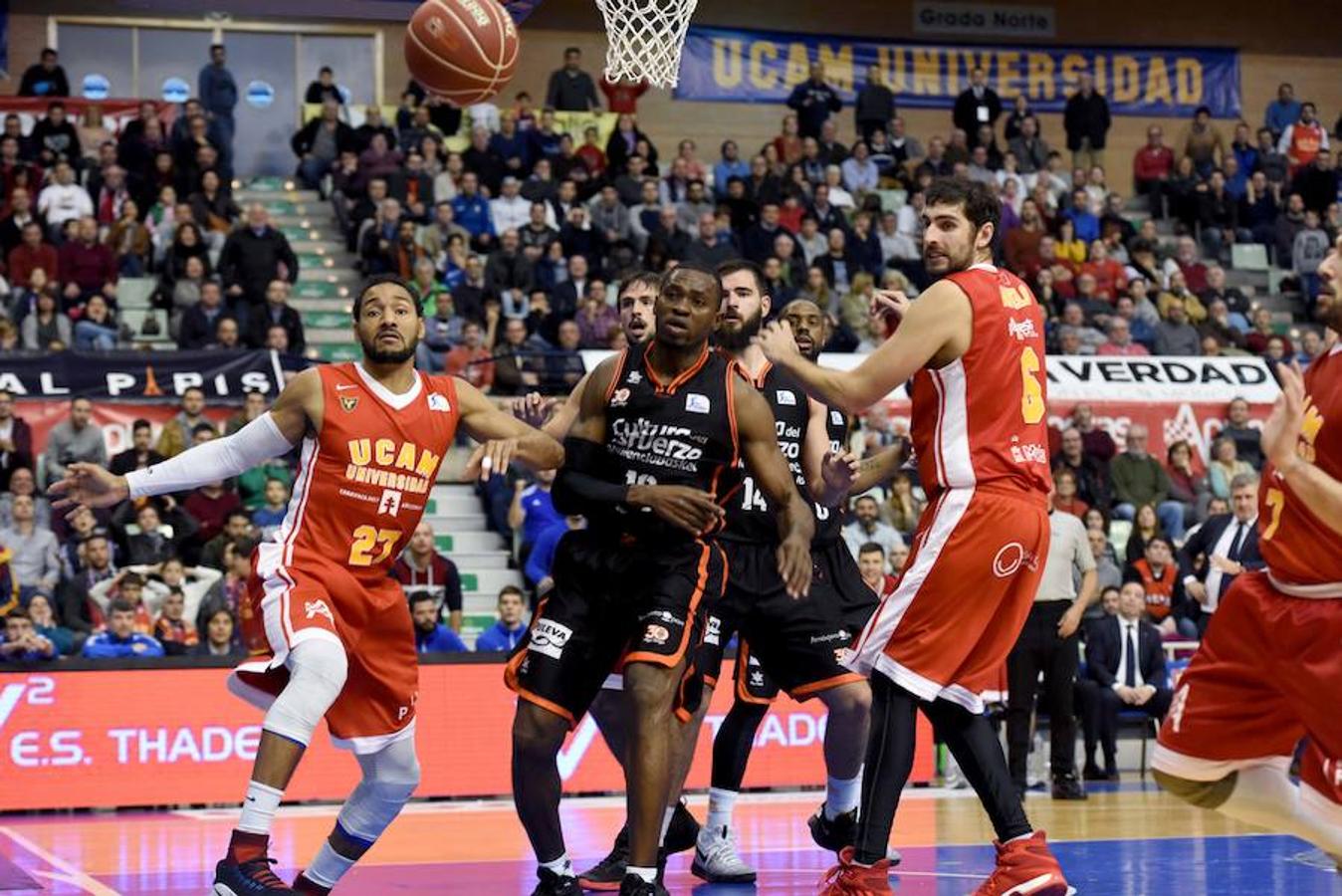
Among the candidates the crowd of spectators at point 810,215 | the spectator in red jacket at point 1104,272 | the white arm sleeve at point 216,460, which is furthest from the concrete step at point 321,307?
the white arm sleeve at point 216,460

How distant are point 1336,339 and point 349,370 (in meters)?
3.77

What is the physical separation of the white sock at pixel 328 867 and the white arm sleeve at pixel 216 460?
1.50 m

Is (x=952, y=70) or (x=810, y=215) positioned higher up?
(x=952, y=70)

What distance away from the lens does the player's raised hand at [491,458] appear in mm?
7305

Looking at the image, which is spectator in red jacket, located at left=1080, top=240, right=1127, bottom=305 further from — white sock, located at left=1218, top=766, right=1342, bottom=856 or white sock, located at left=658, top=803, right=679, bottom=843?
white sock, located at left=1218, top=766, right=1342, bottom=856

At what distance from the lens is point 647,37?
13805 millimetres

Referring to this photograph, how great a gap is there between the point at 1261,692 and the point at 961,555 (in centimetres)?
130

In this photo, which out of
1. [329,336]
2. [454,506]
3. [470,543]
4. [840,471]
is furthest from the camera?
[329,336]

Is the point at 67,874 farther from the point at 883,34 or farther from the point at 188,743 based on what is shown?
the point at 883,34

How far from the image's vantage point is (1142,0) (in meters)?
31.1

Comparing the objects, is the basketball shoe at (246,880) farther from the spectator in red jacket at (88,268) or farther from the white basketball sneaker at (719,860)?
the spectator in red jacket at (88,268)

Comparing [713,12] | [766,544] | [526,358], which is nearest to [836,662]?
[766,544]

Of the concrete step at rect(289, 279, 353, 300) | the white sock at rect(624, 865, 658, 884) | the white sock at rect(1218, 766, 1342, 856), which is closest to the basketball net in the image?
the white sock at rect(624, 865, 658, 884)

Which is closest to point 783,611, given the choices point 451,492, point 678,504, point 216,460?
point 678,504
